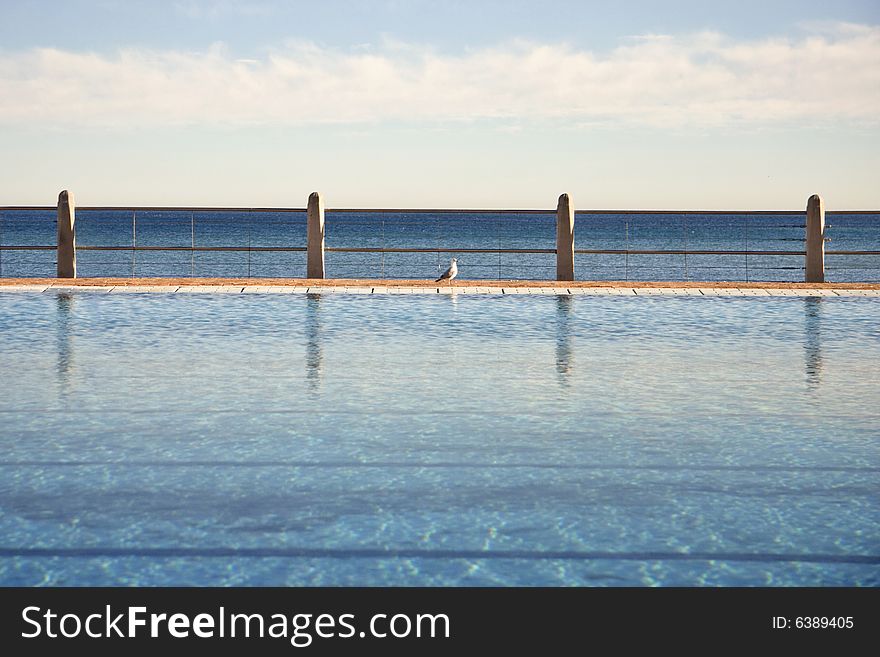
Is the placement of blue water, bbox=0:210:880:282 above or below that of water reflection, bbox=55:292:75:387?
above

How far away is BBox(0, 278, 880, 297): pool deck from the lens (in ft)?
44.4

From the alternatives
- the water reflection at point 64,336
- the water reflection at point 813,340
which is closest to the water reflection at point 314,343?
the water reflection at point 64,336

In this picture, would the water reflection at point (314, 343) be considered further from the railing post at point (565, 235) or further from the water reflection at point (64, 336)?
the railing post at point (565, 235)

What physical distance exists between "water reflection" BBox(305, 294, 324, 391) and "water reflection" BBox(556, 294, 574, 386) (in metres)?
1.75

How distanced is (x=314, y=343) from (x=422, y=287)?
14.6ft

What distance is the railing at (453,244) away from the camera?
47.5 feet

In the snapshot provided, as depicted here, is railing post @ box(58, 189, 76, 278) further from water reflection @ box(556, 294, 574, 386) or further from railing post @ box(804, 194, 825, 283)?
railing post @ box(804, 194, 825, 283)

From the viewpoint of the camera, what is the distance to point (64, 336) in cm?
1007

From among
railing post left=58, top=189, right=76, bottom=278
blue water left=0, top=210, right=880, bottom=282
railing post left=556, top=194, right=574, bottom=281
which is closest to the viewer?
railing post left=58, top=189, right=76, bottom=278

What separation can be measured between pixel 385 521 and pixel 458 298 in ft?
27.7

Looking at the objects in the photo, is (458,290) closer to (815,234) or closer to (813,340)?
(815,234)

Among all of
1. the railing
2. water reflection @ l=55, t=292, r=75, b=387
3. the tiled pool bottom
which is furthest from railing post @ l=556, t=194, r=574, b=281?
water reflection @ l=55, t=292, r=75, b=387

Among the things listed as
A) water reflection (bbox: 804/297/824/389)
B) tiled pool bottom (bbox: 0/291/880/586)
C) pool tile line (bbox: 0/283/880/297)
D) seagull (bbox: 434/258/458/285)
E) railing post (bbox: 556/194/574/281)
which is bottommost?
tiled pool bottom (bbox: 0/291/880/586)
